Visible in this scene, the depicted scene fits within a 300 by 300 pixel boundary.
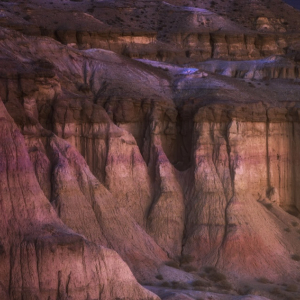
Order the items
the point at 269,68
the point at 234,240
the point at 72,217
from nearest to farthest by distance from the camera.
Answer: the point at 72,217, the point at 234,240, the point at 269,68

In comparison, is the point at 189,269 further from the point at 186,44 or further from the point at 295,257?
A: the point at 186,44

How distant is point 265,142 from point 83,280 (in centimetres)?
1985

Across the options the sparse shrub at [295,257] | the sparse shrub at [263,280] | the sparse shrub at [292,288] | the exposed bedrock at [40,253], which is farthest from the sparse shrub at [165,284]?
the sparse shrub at [295,257]

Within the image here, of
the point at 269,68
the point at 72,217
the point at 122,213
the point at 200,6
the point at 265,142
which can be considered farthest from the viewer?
the point at 200,6

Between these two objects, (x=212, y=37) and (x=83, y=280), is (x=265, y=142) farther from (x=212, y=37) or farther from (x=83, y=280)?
(x=212, y=37)

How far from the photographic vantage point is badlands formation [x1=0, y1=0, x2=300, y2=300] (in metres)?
31.2

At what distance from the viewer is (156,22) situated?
9025cm

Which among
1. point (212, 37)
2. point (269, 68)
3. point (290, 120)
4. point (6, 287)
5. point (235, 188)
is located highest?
point (212, 37)

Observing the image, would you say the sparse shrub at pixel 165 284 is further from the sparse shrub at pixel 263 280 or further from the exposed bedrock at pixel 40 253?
the sparse shrub at pixel 263 280

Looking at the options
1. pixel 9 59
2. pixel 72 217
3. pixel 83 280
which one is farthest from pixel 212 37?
pixel 83 280

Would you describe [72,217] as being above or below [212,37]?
below

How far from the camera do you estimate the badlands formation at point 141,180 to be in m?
31.2

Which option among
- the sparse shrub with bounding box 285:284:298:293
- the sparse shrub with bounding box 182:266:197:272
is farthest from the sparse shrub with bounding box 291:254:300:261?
the sparse shrub with bounding box 182:266:197:272

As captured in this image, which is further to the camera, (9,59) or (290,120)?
(290,120)
